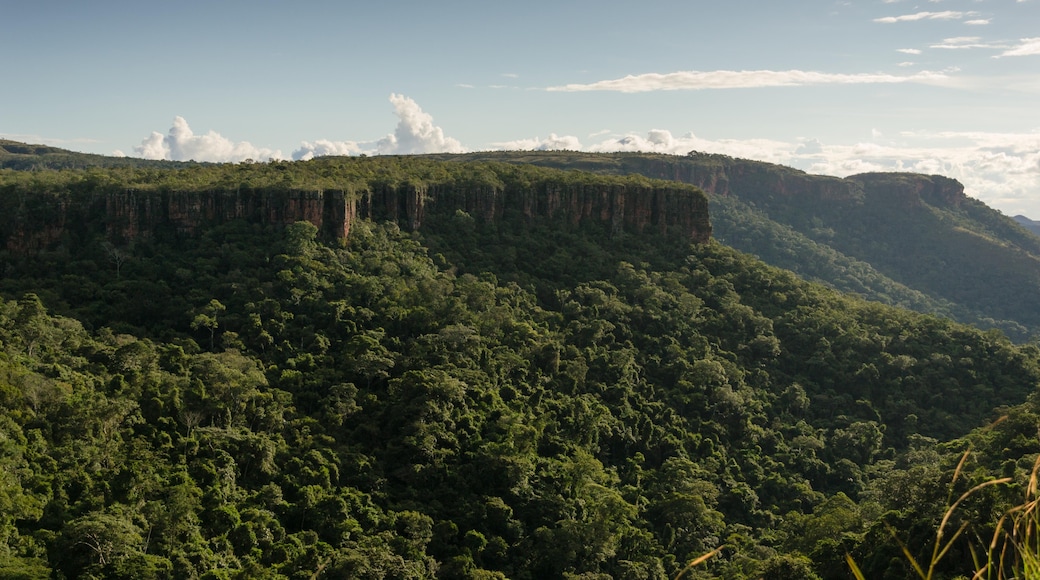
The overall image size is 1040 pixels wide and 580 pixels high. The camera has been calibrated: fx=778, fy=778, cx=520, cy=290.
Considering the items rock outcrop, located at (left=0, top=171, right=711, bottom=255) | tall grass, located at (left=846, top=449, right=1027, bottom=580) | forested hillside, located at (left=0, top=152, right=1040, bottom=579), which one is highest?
rock outcrop, located at (left=0, top=171, right=711, bottom=255)

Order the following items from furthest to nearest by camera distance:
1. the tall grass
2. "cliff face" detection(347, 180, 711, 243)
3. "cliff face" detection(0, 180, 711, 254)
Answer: "cliff face" detection(347, 180, 711, 243)
"cliff face" detection(0, 180, 711, 254)
the tall grass

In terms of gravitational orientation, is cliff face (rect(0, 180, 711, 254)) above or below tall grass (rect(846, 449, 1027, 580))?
above

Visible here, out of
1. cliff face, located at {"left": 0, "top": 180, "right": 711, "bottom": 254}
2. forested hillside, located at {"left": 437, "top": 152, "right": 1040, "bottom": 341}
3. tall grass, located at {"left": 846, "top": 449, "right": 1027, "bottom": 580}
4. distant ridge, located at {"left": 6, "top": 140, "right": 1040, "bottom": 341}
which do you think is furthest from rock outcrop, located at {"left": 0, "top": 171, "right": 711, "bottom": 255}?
forested hillside, located at {"left": 437, "top": 152, "right": 1040, "bottom": 341}

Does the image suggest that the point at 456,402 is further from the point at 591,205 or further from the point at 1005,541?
the point at 1005,541

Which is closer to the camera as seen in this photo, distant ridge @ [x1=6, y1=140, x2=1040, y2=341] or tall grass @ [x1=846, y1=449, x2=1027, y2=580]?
tall grass @ [x1=846, y1=449, x2=1027, y2=580]

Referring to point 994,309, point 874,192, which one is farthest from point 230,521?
point 874,192

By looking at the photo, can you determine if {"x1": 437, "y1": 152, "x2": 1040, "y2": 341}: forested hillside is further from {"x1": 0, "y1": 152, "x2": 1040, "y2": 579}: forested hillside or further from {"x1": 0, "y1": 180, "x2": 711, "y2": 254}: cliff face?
{"x1": 0, "y1": 152, "x2": 1040, "y2": 579}: forested hillside

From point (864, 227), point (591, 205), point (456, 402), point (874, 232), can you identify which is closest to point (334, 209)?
point (456, 402)
